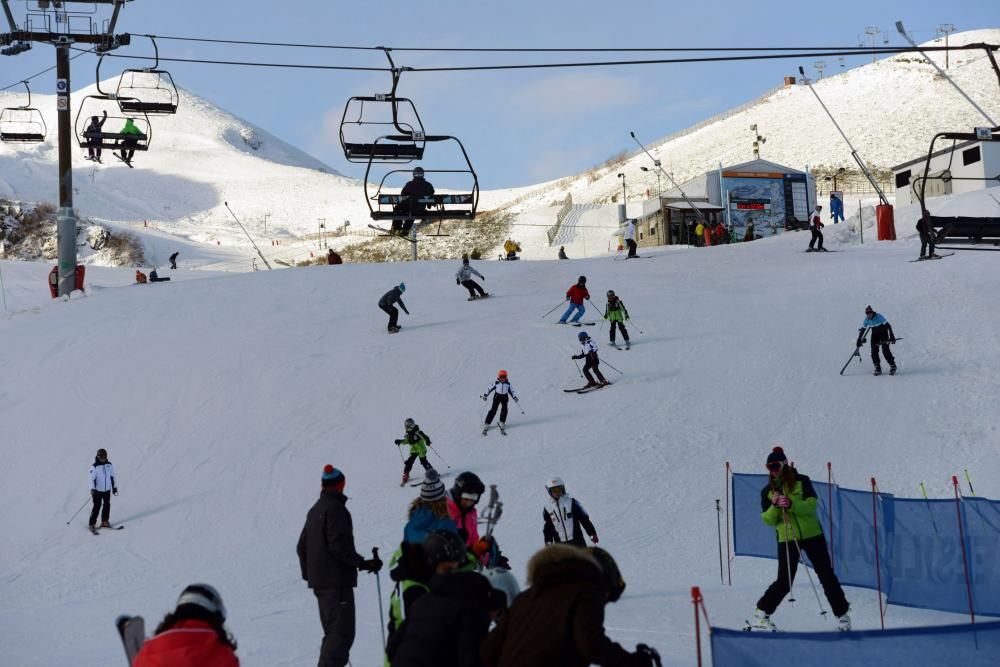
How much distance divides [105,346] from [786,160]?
2825 inches

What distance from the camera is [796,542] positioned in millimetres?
8312

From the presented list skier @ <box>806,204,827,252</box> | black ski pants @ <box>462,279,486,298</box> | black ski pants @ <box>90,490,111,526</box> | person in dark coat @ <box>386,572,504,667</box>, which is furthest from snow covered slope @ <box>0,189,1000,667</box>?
person in dark coat @ <box>386,572,504,667</box>

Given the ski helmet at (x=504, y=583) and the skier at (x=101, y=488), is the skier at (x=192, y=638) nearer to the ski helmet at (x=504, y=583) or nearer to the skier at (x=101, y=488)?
the ski helmet at (x=504, y=583)

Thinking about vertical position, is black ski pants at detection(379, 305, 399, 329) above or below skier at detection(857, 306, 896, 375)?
above

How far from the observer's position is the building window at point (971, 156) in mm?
46062

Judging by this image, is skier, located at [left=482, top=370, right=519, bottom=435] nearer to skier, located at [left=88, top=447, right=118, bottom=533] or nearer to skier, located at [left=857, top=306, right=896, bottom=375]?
skier, located at [left=88, top=447, right=118, bottom=533]

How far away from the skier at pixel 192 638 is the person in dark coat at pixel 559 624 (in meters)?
1.05

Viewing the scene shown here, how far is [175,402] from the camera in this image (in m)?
21.0

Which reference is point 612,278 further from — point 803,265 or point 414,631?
point 414,631

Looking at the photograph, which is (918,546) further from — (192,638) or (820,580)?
(192,638)

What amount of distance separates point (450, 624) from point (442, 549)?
0.65 meters

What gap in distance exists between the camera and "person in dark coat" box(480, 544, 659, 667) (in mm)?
4277

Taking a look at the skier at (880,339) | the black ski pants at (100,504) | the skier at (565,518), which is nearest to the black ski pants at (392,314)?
the black ski pants at (100,504)

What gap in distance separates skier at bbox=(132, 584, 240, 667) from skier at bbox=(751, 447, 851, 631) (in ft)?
16.4
